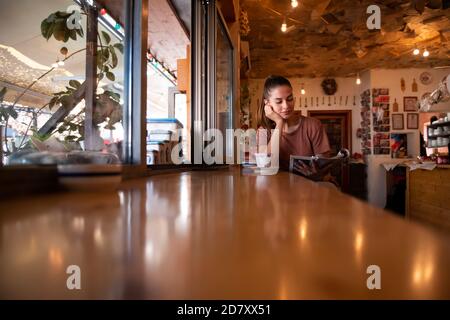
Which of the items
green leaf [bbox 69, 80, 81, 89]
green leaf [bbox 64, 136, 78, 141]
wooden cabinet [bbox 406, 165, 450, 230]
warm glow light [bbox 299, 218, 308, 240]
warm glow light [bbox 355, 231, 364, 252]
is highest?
green leaf [bbox 69, 80, 81, 89]

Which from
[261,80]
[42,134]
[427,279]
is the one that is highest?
[261,80]

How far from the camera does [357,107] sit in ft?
21.8

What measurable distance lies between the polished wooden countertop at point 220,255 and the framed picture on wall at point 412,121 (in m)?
6.76

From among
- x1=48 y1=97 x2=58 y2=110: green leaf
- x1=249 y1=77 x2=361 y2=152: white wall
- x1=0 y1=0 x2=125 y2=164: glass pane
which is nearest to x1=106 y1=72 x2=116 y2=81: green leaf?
x1=0 y1=0 x2=125 y2=164: glass pane

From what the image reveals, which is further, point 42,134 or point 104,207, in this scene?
point 42,134

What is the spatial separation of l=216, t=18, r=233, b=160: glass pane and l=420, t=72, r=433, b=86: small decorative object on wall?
193 inches

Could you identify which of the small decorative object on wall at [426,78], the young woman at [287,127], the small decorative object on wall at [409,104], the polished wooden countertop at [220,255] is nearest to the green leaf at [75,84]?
the polished wooden countertop at [220,255]

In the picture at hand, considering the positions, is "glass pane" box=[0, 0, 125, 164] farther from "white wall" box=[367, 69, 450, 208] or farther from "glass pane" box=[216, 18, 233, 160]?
"white wall" box=[367, 69, 450, 208]

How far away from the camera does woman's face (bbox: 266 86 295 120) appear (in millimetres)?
Result: 2162

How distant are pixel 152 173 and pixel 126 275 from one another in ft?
3.59

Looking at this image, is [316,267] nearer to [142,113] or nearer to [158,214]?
[158,214]

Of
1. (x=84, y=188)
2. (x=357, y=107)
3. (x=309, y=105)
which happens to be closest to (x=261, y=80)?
(x=309, y=105)

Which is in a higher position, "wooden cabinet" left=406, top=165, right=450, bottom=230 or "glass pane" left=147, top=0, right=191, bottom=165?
"glass pane" left=147, top=0, right=191, bottom=165

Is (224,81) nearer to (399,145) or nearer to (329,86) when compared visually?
(329,86)
